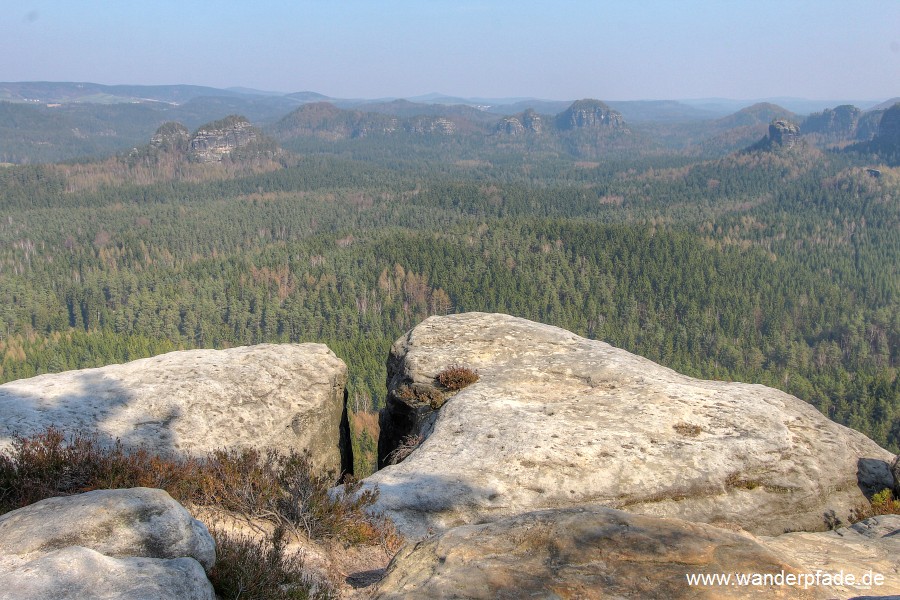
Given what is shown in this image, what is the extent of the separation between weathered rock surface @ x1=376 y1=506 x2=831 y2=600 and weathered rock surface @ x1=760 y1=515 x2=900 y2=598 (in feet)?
3.71

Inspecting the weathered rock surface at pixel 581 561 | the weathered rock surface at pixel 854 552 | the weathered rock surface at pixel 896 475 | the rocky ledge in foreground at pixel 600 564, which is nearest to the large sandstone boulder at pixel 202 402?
the rocky ledge in foreground at pixel 600 564

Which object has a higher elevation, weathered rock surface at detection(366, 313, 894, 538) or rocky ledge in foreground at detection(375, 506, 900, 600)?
rocky ledge in foreground at detection(375, 506, 900, 600)

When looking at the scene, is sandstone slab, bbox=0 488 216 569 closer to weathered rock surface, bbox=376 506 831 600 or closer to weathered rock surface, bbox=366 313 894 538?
weathered rock surface, bbox=376 506 831 600

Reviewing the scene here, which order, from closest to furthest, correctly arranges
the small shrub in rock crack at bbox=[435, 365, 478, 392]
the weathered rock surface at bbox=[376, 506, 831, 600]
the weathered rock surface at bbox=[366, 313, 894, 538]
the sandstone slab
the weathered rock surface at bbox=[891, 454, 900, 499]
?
the weathered rock surface at bbox=[376, 506, 831, 600]
the sandstone slab
the weathered rock surface at bbox=[366, 313, 894, 538]
the weathered rock surface at bbox=[891, 454, 900, 499]
the small shrub in rock crack at bbox=[435, 365, 478, 392]

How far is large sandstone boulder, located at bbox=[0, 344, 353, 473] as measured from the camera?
17641mm

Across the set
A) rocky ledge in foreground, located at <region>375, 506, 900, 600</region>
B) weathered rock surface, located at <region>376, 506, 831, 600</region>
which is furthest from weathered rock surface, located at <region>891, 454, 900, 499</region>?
weathered rock surface, located at <region>376, 506, 831, 600</region>

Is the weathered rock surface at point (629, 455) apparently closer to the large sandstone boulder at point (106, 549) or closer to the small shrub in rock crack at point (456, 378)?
the small shrub in rock crack at point (456, 378)

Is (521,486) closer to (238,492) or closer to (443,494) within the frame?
(443,494)

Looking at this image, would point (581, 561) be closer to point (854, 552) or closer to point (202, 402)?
point (854, 552)

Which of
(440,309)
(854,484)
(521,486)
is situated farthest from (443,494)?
(440,309)

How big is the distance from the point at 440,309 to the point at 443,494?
18033 centimetres

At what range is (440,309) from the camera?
194750mm

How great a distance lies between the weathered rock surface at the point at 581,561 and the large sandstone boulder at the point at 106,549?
2884mm

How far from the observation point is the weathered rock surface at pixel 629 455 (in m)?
14.5
